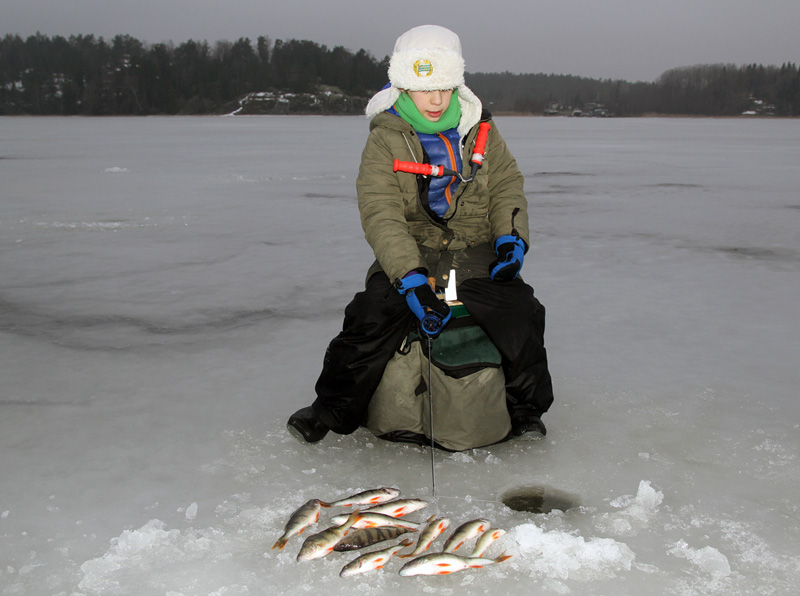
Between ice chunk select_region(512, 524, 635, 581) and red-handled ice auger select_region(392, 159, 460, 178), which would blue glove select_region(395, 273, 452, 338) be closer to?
red-handled ice auger select_region(392, 159, 460, 178)

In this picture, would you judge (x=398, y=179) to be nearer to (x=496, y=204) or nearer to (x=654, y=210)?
(x=496, y=204)

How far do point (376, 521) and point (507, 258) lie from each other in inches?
47.4

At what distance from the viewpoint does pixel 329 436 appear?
10.3 ft

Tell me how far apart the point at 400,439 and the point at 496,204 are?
110 cm

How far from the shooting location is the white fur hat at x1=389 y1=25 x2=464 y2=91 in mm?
3031

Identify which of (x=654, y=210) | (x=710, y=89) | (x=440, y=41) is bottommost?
(x=654, y=210)

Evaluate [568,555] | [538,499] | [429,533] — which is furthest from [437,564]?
[538,499]

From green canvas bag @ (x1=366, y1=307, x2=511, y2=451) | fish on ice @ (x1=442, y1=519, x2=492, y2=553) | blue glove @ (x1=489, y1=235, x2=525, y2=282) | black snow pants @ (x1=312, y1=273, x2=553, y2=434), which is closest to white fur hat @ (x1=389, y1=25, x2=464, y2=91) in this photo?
blue glove @ (x1=489, y1=235, x2=525, y2=282)

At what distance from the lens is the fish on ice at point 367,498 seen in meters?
2.47

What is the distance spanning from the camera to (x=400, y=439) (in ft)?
9.97

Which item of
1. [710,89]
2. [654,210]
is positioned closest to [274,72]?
[710,89]

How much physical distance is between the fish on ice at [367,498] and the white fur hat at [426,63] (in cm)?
161

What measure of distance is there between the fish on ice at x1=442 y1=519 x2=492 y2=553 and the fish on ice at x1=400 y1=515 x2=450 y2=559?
0.05m

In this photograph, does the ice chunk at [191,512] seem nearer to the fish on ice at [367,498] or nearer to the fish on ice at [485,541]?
the fish on ice at [367,498]
